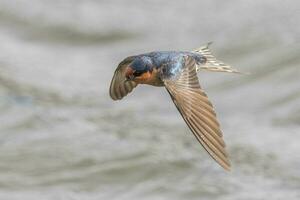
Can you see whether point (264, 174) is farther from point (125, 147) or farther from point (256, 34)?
point (256, 34)

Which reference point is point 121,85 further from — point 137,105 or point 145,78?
point 137,105

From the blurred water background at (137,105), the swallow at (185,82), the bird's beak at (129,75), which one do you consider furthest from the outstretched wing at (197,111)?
the blurred water background at (137,105)

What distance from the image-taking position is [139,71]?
4926 mm

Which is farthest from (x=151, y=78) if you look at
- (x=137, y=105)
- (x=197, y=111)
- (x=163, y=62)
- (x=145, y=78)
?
(x=137, y=105)

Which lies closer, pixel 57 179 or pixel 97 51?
pixel 57 179

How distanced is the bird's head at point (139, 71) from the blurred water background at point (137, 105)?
2099 millimetres

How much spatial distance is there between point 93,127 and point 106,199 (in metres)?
0.89

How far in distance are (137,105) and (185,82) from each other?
125 inches

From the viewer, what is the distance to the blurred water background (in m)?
7.31

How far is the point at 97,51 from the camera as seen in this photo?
883 cm

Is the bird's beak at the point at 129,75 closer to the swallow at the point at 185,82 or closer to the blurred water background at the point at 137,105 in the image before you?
the swallow at the point at 185,82

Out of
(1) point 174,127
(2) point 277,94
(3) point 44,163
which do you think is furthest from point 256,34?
(3) point 44,163

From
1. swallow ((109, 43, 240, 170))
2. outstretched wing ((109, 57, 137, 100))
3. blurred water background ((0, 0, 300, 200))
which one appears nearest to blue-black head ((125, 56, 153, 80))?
swallow ((109, 43, 240, 170))

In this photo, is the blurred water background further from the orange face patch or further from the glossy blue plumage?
the orange face patch
